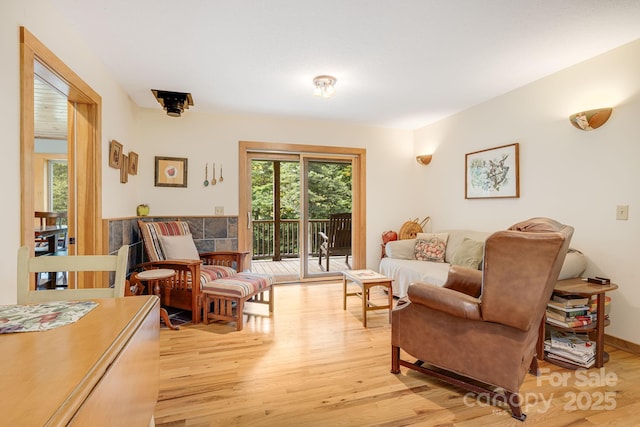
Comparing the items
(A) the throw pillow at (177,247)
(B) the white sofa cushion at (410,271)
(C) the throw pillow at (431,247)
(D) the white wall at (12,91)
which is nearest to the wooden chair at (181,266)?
(A) the throw pillow at (177,247)

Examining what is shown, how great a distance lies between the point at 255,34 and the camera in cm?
225

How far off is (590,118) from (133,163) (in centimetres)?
456

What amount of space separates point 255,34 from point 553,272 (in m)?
2.42

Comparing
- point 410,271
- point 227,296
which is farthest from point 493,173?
point 227,296

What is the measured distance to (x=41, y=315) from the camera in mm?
981

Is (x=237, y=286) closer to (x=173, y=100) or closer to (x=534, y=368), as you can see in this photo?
(x=173, y=100)

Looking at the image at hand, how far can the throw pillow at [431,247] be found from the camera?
12.3ft

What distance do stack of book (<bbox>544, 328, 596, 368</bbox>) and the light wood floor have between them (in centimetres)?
8

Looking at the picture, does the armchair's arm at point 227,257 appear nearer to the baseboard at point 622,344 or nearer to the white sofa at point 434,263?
the white sofa at point 434,263

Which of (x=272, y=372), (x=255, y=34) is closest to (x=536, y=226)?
(x=272, y=372)

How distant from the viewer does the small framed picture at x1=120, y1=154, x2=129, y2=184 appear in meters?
3.25

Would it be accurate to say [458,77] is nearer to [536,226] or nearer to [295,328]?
[536,226]

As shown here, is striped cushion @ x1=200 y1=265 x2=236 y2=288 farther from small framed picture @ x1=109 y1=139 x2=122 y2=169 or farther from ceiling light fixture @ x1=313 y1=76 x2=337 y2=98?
ceiling light fixture @ x1=313 y1=76 x2=337 y2=98

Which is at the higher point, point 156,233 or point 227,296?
point 156,233
